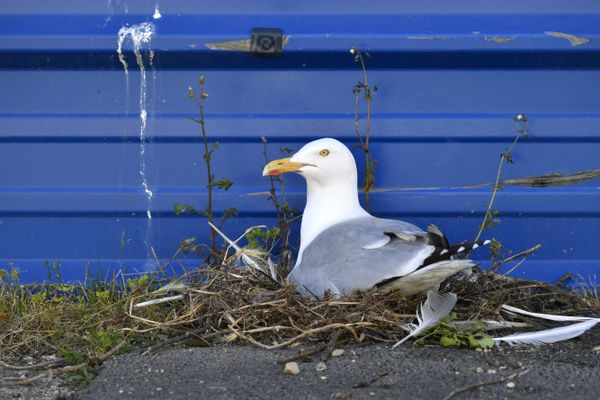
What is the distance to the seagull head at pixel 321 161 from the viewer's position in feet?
14.4

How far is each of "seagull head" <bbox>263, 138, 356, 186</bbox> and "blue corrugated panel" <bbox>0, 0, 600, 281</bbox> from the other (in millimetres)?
253

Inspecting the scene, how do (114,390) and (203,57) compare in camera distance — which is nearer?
(114,390)

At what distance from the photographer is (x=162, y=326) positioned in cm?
393

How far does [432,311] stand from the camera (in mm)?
3709

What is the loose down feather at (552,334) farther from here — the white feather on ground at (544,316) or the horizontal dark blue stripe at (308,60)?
the horizontal dark blue stripe at (308,60)

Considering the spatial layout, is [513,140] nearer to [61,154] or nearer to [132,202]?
[132,202]

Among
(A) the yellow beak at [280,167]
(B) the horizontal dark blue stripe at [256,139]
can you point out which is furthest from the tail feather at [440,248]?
(B) the horizontal dark blue stripe at [256,139]

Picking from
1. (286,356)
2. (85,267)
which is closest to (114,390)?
(286,356)

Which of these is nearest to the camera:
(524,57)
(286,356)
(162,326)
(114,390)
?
(114,390)

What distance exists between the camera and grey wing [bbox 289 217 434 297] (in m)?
3.82

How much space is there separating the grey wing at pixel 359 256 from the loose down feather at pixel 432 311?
0.47ft

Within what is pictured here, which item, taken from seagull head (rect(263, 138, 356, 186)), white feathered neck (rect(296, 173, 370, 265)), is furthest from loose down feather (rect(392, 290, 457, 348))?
seagull head (rect(263, 138, 356, 186))

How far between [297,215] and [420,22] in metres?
1.08

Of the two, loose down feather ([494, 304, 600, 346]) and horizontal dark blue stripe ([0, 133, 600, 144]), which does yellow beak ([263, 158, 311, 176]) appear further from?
loose down feather ([494, 304, 600, 346])
